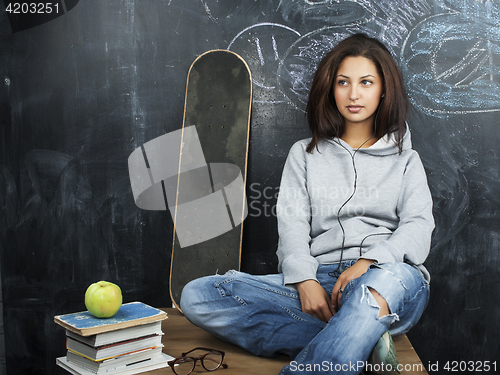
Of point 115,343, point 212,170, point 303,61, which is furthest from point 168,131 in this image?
point 115,343

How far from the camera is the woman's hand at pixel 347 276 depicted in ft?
4.25

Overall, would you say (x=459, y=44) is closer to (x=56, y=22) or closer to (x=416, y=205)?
(x=416, y=205)

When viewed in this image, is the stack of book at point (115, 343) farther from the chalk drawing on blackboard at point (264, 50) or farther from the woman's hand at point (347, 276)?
the chalk drawing on blackboard at point (264, 50)

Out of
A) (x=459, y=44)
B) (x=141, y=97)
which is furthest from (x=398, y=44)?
(x=141, y=97)

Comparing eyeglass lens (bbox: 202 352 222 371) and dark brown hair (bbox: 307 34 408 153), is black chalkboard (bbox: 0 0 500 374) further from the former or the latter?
eyeglass lens (bbox: 202 352 222 371)

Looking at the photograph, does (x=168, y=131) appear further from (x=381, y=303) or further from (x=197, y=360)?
(x=381, y=303)

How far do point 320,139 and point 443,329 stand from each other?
1.00m

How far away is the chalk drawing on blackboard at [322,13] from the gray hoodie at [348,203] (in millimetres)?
589

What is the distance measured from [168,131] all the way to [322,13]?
0.83 m

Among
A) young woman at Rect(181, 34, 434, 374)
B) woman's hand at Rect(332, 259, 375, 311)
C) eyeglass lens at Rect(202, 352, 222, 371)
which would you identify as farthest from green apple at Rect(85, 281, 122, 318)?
woman's hand at Rect(332, 259, 375, 311)

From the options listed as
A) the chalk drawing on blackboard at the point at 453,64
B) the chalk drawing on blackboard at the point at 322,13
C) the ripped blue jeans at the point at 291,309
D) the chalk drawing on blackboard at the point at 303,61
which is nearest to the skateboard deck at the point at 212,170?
the chalk drawing on blackboard at the point at 303,61

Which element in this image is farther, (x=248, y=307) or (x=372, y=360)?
(x=248, y=307)

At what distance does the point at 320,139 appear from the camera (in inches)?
64.7

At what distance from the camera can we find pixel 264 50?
191cm
